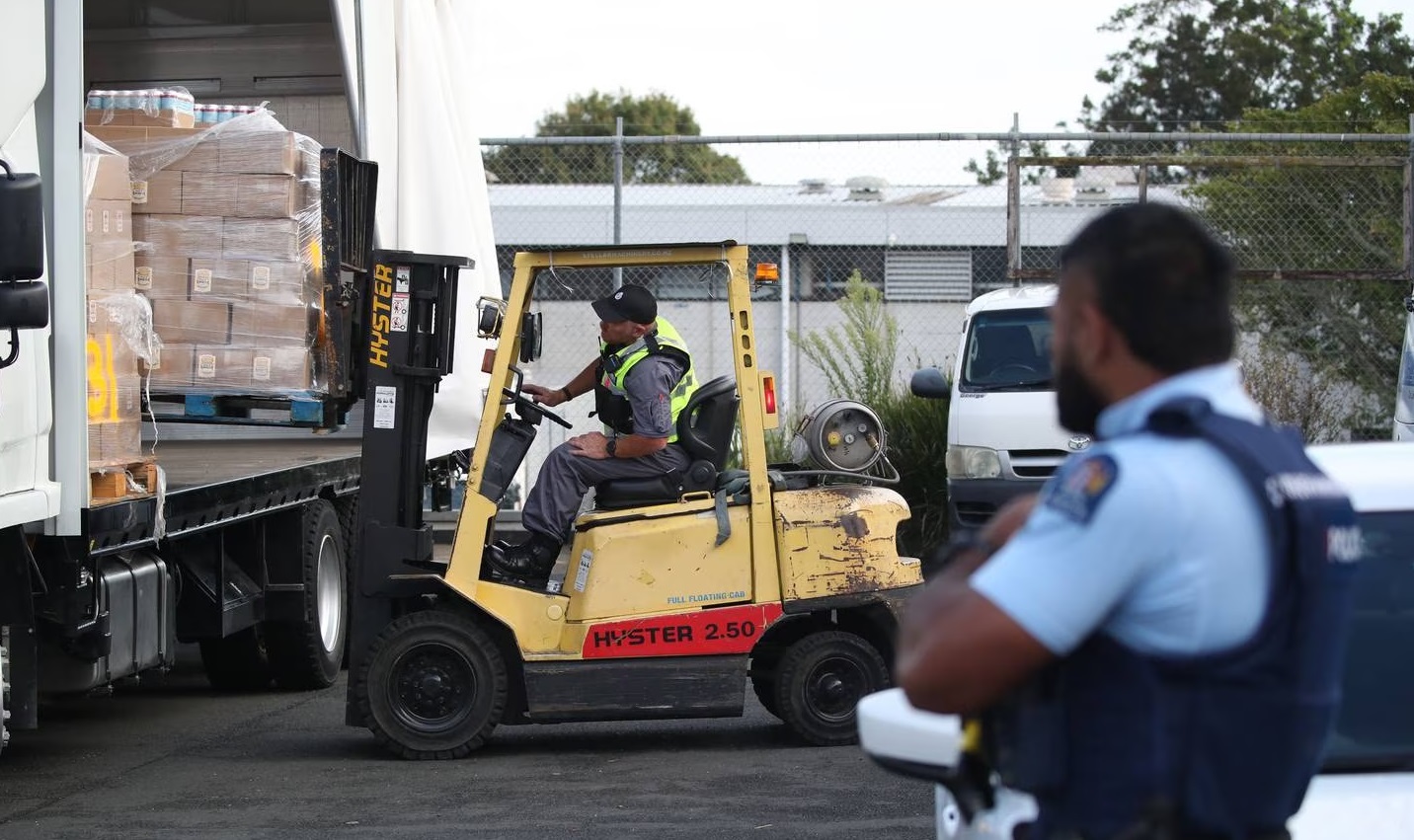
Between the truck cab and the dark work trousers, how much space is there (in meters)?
4.49

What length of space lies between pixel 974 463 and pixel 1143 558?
9.68 m

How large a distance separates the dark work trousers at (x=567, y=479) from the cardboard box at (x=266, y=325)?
126cm

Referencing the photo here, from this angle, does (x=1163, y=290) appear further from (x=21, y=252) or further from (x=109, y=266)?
(x=109, y=266)

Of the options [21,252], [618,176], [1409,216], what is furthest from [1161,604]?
[1409,216]

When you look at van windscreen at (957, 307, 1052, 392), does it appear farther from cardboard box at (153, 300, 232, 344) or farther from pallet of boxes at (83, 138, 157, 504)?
pallet of boxes at (83, 138, 157, 504)

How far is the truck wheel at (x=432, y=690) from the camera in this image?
7.18 meters

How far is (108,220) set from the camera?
6.64 meters

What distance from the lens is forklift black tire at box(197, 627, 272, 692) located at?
9289mm

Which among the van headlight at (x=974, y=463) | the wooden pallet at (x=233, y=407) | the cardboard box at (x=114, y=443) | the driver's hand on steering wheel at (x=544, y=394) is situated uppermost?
the driver's hand on steering wheel at (x=544, y=394)

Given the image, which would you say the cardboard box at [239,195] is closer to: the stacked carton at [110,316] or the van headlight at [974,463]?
the stacked carton at [110,316]

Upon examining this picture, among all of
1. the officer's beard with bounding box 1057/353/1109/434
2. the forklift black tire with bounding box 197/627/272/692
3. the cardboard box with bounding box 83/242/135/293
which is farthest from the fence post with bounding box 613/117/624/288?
the officer's beard with bounding box 1057/353/1109/434

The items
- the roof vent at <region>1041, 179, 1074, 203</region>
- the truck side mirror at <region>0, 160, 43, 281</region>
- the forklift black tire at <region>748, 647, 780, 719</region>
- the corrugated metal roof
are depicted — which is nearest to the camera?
the truck side mirror at <region>0, 160, 43, 281</region>

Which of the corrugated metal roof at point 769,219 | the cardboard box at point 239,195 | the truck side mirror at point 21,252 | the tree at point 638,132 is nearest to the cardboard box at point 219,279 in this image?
the cardboard box at point 239,195

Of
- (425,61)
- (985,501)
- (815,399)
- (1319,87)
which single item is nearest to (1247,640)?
(425,61)
